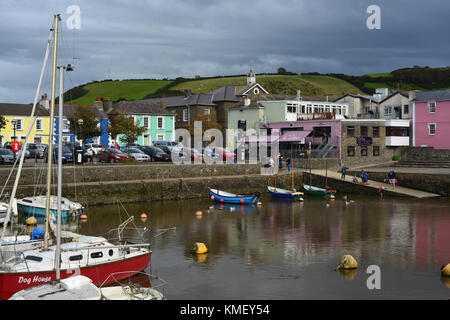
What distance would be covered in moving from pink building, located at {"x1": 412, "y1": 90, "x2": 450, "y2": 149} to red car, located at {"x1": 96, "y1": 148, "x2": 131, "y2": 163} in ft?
117

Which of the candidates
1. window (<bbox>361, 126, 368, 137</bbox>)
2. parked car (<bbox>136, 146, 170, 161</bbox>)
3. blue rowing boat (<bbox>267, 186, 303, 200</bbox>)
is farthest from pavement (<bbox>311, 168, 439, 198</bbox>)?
parked car (<bbox>136, 146, 170, 161</bbox>)

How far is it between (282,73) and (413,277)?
130m

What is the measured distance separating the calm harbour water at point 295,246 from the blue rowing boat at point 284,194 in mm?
1582

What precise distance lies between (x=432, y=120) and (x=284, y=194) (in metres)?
26.0

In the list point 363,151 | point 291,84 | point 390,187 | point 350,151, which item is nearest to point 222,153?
point 350,151

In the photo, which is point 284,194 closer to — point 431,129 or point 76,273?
point 431,129

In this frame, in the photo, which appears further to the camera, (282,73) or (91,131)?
(282,73)

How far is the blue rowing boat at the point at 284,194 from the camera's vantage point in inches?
1887

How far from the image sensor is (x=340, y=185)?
52.6 m

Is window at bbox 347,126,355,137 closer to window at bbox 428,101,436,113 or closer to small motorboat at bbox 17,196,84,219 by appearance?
window at bbox 428,101,436,113

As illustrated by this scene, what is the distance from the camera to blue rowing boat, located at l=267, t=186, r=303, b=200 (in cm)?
4793

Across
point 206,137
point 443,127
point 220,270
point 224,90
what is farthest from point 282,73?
point 220,270
